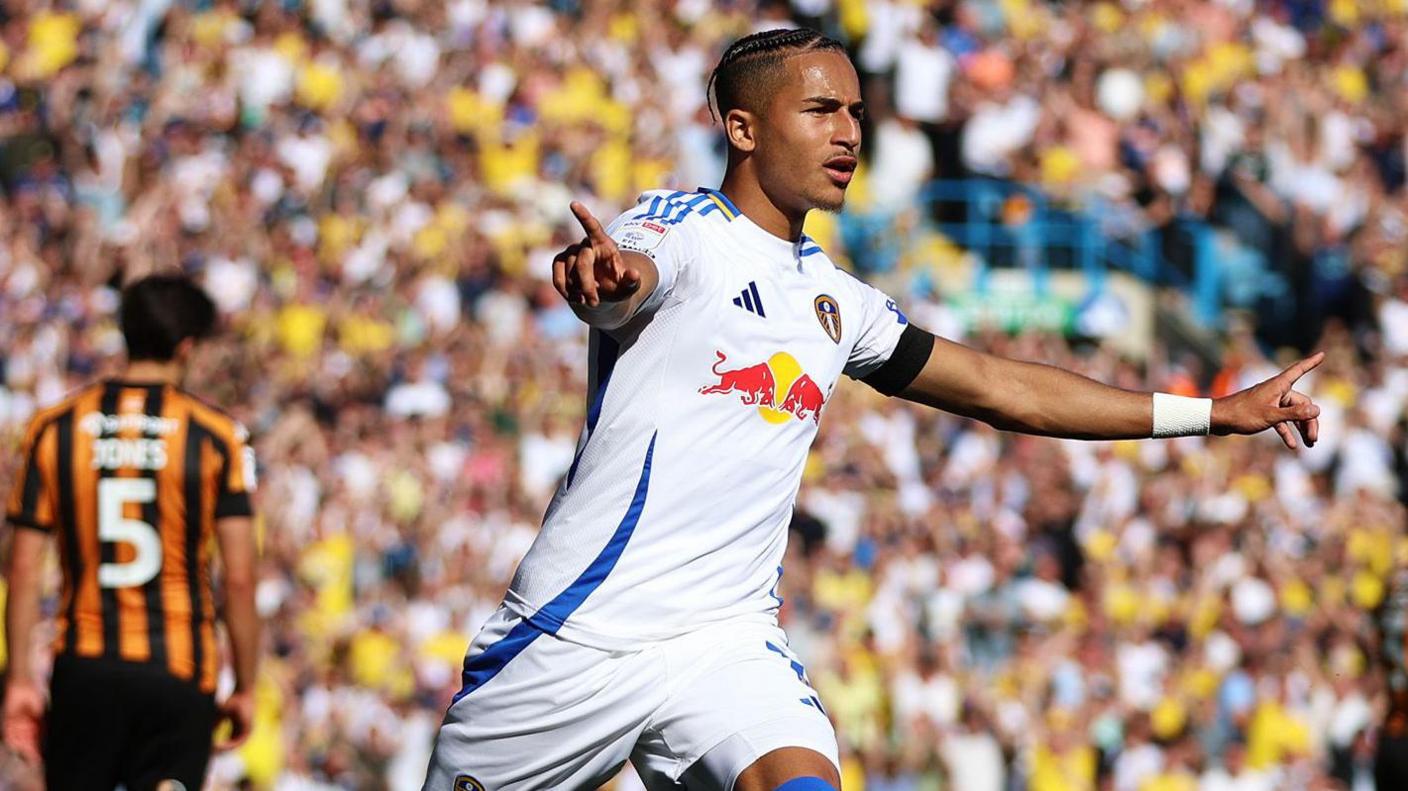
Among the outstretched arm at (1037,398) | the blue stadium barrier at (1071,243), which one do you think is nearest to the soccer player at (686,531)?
the outstretched arm at (1037,398)

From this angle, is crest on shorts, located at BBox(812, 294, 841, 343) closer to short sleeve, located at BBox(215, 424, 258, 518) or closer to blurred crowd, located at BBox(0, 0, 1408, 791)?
short sleeve, located at BBox(215, 424, 258, 518)

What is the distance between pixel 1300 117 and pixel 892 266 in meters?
4.01

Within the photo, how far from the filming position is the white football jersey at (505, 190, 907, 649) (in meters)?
5.13

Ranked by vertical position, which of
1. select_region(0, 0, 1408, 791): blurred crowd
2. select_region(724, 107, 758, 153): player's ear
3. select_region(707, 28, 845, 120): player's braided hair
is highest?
select_region(707, 28, 845, 120): player's braided hair

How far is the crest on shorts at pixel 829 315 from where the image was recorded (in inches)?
213

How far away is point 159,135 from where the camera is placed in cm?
1902

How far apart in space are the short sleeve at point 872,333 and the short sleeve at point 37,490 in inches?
103

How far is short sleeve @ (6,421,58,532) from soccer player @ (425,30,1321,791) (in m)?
2.05

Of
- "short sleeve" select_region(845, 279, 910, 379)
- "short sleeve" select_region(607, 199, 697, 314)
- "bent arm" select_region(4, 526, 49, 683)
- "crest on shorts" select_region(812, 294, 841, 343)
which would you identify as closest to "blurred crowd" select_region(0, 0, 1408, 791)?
"bent arm" select_region(4, 526, 49, 683)

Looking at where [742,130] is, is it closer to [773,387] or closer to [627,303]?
[773,387]

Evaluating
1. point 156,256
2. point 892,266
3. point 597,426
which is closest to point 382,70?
point 156,256

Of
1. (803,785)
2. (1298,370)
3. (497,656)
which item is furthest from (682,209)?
(1298,370)

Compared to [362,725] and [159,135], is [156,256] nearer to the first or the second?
[159,135]

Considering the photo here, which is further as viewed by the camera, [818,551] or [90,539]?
[818,551]
